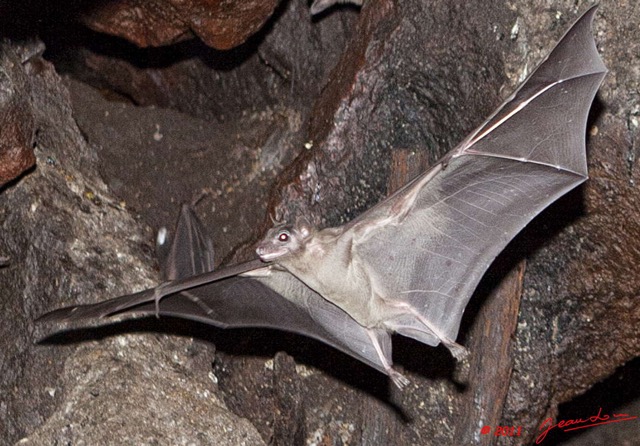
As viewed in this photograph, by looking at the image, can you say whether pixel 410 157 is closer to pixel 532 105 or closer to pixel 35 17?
pixel 532 105

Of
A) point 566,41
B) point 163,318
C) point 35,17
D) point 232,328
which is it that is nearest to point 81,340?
point 163,318

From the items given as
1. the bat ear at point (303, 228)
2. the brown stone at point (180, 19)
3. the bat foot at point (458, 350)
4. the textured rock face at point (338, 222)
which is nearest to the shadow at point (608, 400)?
the textured rock face at point (338, 222)

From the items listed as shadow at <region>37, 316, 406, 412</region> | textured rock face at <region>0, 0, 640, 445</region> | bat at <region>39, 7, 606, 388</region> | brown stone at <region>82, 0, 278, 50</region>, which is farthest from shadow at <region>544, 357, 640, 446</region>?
brown stone at <region>82, 0, 278, 50</region>

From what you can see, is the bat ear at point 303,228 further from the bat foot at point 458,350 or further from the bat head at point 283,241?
the bat foot at point 458,350

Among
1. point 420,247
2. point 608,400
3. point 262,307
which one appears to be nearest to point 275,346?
point 262,307

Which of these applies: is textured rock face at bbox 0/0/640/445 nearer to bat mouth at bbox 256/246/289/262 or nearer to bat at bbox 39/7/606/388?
bat at bbox 39/7/606/388
